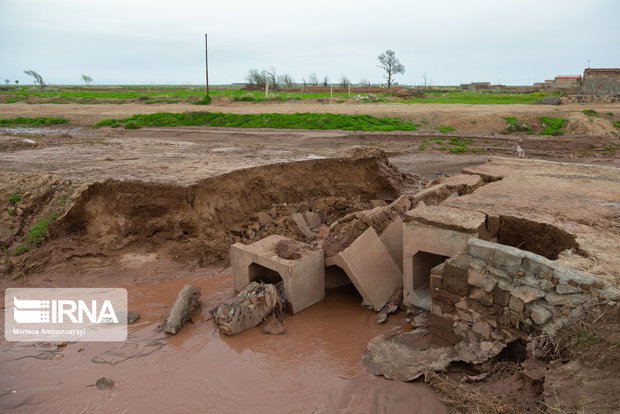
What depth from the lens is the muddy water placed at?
4.74 metres

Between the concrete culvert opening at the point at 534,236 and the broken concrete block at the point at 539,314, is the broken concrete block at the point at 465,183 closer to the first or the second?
the concrete culvert opening at the point at 534,236

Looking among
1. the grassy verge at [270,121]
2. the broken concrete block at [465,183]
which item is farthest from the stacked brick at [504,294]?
the grassy verge at [270,121]

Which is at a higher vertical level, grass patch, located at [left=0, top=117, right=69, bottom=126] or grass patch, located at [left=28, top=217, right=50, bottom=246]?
grass patch, located at [left=0, top=117, right=69, bottom=126]

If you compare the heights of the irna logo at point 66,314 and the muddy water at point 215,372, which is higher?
the irna logo at point 66,314

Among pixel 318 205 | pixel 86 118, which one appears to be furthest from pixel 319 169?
pixel 86 118

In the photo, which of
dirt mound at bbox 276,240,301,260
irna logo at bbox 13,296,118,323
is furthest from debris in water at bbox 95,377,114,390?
dirt mound at bbox 276,240,301,260

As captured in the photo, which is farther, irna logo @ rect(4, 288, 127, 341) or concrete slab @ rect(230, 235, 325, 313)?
concrete slab @ rect(230, 235, 325, 313)

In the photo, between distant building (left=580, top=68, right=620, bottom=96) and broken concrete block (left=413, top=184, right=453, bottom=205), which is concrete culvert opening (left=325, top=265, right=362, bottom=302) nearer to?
broken concrete block (left=413, top=184, right=453, bottom=205)

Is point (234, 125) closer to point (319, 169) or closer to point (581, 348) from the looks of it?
point (319, 169)

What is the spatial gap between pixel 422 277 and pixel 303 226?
12.7 feet

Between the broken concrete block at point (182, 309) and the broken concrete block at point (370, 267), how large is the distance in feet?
7.02

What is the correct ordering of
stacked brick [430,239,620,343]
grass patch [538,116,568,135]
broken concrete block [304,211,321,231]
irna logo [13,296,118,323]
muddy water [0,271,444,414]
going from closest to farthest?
stacked brick [430,239,620,343] → muddy water [0,271,444,414] → irna logo [13,296,118,323] → broken concrete block [304,211,321,231] → grass patch [538,116,568,135]

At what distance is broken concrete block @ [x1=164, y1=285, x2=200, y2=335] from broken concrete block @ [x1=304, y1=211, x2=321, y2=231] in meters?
3.98

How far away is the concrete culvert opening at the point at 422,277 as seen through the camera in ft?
20.4
